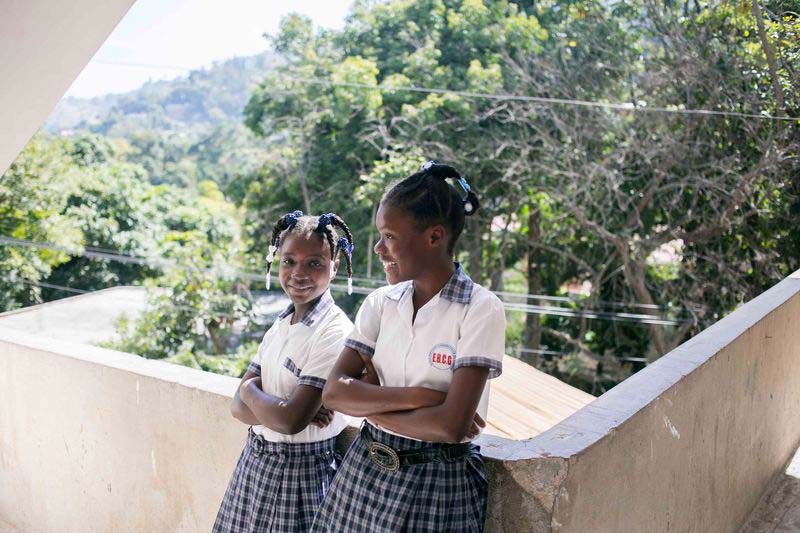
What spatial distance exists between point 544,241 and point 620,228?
1.48 meters

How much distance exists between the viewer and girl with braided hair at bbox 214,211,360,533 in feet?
5.98

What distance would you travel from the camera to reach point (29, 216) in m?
14.5

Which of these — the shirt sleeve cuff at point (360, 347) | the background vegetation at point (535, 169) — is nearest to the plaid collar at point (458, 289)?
the shirt sleeve cuff at point (360, 347)

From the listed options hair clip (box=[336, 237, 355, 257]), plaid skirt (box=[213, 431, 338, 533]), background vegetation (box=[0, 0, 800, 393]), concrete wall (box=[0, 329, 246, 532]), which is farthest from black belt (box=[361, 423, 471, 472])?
background vegetation (box=[0, 0, 800, 393])

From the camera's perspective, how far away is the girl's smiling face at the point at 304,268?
192 centimetres

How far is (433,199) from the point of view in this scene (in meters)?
1.62

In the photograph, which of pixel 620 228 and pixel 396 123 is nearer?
pixel 620 228

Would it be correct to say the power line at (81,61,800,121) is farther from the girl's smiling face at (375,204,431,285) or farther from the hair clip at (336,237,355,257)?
the girl's smiling face at (375,204,431,285)

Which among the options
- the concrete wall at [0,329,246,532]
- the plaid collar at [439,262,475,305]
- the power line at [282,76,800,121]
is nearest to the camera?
the plaid collar at [439,262,475,305]

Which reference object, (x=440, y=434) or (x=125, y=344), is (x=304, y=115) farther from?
(x=440, y=434)

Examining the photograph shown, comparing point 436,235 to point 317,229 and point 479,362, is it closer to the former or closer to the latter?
point 479,362

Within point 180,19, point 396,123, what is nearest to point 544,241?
point 396,123

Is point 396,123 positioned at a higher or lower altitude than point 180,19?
lower

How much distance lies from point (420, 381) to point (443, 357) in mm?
74
